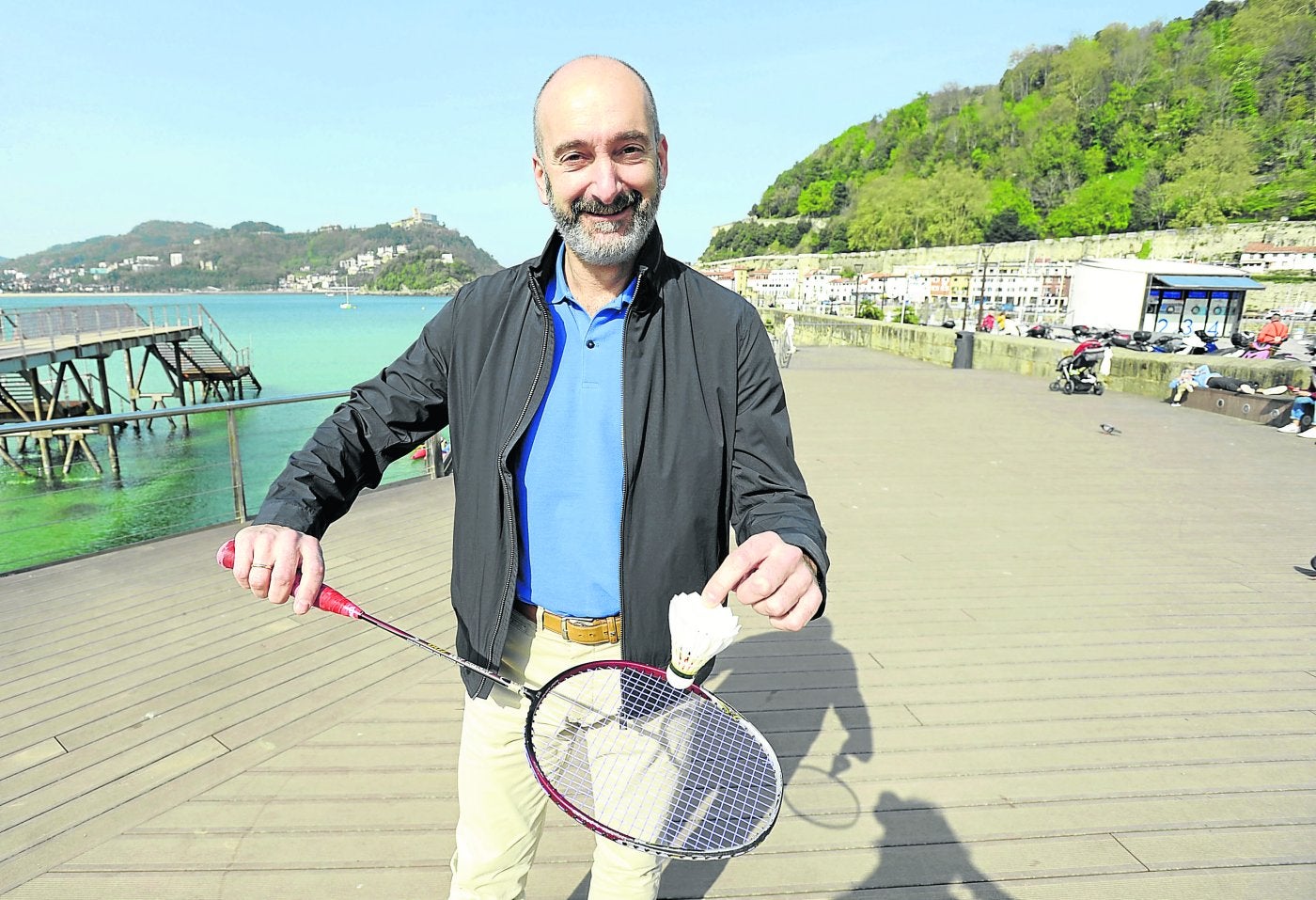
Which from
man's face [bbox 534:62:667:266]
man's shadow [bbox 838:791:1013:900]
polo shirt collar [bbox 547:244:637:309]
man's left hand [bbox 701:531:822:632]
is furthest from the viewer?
man's shadow [bbox 838:791:1013:900]

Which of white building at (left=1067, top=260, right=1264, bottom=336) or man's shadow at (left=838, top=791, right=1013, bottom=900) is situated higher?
white building at (left=1067, top=260, right=1264, bottom=336)

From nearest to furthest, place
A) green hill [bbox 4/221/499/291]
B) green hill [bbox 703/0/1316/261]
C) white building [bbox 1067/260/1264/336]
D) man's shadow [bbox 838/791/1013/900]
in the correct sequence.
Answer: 1. man's shadow [bbox 838/791/1013/900]
2. white building [bbox 1067/260/1264/336]
3. green hill [bbox 703/0/1316/261]
4. green hill [bbox 4/221/499/291]

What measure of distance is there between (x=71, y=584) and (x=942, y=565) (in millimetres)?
5999

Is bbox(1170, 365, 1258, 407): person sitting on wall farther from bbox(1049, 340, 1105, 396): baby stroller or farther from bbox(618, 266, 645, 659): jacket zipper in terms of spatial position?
bbox(618, 266, 645, 659): jacket zipper

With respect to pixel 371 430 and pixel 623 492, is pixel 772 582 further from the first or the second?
pixel 371 430

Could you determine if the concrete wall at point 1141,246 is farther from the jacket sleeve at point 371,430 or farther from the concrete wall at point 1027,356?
the jacket sleeve at point 371,430

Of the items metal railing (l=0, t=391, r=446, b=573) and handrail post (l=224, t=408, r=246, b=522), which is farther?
metal railing (l=0, t=391, r=446, b=573)

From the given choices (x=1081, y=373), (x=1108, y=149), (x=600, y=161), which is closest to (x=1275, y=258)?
(x=1081, y=373)

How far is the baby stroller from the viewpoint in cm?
Result: 1446

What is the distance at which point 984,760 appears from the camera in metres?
3.08

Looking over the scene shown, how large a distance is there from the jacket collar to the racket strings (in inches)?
33.9

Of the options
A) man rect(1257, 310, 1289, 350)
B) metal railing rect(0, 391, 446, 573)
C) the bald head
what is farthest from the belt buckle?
man rect(1257, 310, 1289, 350)

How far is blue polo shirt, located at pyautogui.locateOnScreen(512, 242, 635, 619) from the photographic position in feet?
5.26

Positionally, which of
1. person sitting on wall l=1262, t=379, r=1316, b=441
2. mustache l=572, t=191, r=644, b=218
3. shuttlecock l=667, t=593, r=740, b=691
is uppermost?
mustache l=572, t=191, r=644, b=218
